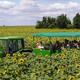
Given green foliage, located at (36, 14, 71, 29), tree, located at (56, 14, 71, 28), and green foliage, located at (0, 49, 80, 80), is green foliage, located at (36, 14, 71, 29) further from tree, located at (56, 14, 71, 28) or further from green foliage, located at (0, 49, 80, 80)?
green foliage, located at (0, 49, 80, 80)

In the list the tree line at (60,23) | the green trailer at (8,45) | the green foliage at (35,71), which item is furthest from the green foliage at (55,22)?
the green foliage at (35,71)

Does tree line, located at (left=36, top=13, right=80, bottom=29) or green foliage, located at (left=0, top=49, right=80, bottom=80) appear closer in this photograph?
green foliage, located at (left=0, top=49, right=80, bottom=80)

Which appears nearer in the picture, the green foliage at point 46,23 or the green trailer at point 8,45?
the green trailer at point 8,45

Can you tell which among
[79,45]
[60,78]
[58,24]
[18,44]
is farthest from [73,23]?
[60,78]

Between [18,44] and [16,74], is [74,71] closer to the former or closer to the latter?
[16,74]

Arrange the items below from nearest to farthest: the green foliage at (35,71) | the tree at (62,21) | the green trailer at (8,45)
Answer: the green foliage at (35,71), the green trailer at (8,45), the tree at (62,21)

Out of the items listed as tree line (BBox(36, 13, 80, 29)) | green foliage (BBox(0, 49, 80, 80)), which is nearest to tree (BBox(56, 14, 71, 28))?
tree line (BBox(36, 13, 80, 29))

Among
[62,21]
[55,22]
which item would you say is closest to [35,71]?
[62,21]

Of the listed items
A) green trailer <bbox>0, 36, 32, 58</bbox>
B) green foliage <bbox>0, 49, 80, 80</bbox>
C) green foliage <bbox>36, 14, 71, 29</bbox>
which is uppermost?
green foliage <bbox>36, 14, 71, 29</bbox>

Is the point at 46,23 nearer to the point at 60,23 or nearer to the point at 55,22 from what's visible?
the point at 55,22

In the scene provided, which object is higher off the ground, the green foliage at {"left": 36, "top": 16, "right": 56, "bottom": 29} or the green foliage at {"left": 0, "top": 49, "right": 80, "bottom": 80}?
the green foliage at {"left": 36, "top": 16, "right": 56, "bottom": 29}

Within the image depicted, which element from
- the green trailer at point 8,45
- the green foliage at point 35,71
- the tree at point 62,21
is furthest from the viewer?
the tree at point 62,21

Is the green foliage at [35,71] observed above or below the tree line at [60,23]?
below

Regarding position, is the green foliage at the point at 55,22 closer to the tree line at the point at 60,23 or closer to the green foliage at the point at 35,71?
the tree line at the point at 60,23
